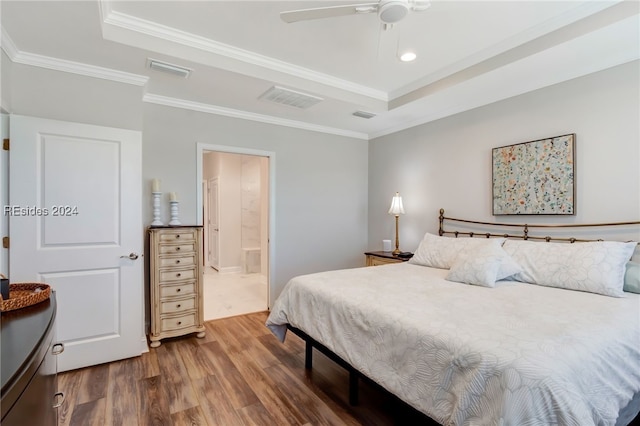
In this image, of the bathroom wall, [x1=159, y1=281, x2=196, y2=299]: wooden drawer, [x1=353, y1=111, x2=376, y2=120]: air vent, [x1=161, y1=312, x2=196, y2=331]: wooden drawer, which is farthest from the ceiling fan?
the bathroom wall

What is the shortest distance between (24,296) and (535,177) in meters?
3.75

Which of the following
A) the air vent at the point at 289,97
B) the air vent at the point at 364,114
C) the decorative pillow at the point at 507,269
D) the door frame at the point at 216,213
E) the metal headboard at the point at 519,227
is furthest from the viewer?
the door frame at the point at 216,213

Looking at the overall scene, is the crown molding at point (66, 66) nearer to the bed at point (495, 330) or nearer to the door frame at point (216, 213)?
the bed at point (495, 330)

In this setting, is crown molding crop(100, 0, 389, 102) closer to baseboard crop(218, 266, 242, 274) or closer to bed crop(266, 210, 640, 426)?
bed crop(266, 210, 640, 426)

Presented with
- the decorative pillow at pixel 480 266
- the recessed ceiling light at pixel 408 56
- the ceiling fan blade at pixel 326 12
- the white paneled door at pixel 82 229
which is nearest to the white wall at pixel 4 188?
the white paneled door at pixel 82 229

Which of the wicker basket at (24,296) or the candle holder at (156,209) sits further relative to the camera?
the candle holder at (156,209)

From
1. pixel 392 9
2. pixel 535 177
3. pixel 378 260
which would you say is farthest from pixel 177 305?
pixel 535 177

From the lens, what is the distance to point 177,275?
128 inches

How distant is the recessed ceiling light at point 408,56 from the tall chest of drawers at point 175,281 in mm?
2596

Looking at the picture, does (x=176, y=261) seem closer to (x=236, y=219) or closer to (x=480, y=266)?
(x=480, y=266)

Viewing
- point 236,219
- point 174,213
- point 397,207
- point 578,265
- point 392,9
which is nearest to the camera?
point 392,9

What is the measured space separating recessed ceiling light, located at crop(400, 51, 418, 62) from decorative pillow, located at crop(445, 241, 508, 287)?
1798 mm

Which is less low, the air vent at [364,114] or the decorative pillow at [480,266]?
the air vent at [364,114]

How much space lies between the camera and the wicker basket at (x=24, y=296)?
120 cm
